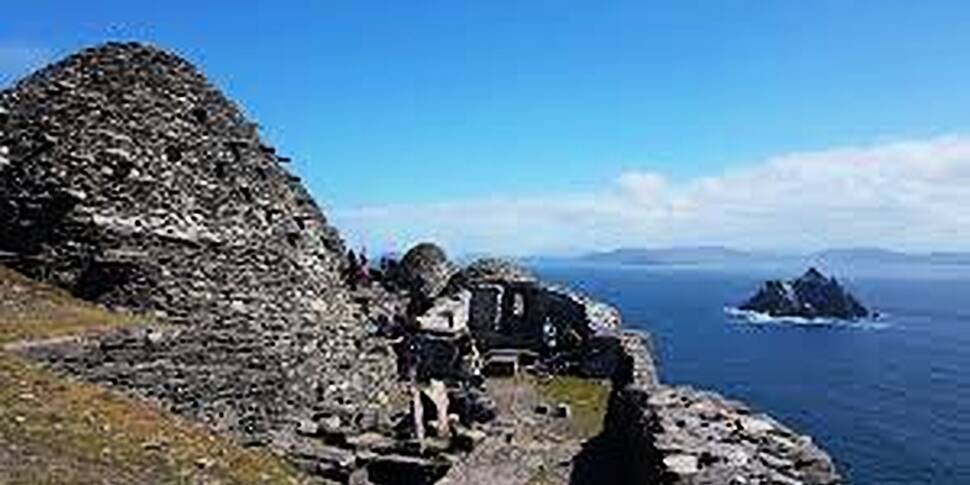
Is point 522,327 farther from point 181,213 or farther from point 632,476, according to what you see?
point 632,476

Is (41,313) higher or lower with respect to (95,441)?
higher

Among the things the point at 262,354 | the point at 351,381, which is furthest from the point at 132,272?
the point at 351,381

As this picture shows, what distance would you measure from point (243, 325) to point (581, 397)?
12054mm

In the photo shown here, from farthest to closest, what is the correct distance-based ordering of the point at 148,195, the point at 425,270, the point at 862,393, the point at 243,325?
the point at 862,393 → the point at 425,270 → the point at 148,195 → the point at 243,325

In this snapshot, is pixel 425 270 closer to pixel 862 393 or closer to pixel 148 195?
pixel 148 195

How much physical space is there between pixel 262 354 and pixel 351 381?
5.87 m

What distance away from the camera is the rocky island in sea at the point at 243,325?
2595 cm

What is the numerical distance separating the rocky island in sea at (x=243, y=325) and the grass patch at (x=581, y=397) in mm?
131

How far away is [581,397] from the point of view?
39500 mm

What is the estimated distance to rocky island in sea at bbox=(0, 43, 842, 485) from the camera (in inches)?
1022

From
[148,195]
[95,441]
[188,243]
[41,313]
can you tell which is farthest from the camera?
[148,195]

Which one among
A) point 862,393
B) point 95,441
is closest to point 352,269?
point 95,441

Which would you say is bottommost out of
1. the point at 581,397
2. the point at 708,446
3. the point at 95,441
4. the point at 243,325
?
the point at 581,397

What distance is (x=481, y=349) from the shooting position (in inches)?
1939
